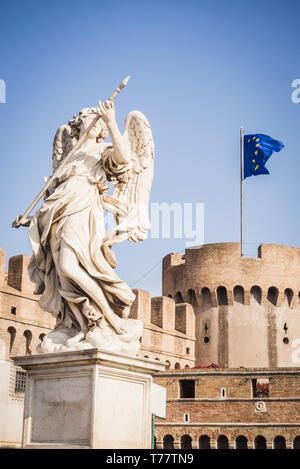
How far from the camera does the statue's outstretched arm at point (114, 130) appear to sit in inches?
182

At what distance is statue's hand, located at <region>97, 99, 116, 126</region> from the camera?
461 cm

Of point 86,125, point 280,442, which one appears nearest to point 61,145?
point 86,125

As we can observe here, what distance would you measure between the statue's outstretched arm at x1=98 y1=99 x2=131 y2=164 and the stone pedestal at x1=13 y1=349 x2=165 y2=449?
1.32 metres

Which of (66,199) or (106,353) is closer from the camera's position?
(106,353)

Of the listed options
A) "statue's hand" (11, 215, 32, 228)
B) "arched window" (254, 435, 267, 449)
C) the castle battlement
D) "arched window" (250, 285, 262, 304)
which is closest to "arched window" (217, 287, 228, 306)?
"arched window" (250, 285, 262, 304)

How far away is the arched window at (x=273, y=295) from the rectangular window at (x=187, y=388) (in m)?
9.90

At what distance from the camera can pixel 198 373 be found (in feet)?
90.4

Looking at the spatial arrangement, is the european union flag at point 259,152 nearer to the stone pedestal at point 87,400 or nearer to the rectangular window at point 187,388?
the rectangular window at point 187,388

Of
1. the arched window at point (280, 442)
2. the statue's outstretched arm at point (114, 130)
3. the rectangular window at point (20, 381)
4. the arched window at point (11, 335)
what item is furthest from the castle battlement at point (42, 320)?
the statue's outstretched arm at point (114, 130)

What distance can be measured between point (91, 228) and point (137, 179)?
565 mm

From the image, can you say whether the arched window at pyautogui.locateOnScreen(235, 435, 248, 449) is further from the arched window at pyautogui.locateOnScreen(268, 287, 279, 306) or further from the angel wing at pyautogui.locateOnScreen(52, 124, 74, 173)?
the angel wing at pyautogui.locateOnScreen(52, 124, 74, 173)

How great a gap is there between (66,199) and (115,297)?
710 millimetres
